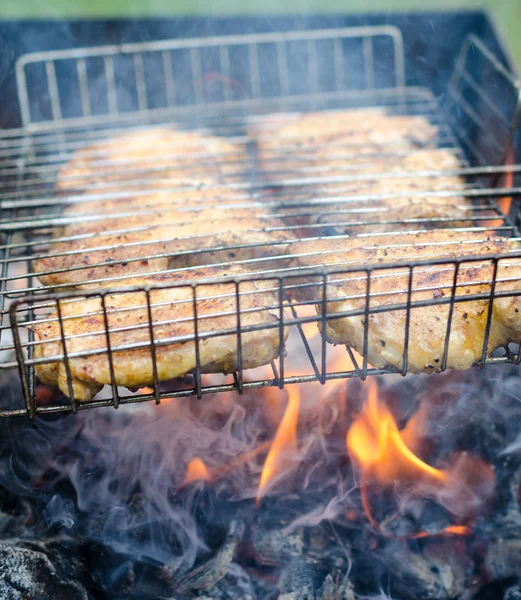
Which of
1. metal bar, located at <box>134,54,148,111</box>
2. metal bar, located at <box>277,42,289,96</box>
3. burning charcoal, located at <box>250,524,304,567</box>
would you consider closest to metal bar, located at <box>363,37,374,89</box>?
metal bar, located at <box>277,42,289,96</box>

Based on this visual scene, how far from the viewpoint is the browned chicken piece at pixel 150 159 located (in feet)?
11.9

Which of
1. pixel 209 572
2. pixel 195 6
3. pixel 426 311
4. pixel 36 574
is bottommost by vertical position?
pixel 209 572

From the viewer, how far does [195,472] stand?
9.79ft

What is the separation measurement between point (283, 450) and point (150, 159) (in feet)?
5.97

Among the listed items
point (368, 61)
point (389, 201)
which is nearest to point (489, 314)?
point (389, 201)

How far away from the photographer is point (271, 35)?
448cm

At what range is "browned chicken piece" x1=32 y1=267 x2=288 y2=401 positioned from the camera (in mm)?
2285

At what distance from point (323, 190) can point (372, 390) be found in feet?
3.33

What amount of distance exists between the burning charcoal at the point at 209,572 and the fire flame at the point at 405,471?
2.04 feet

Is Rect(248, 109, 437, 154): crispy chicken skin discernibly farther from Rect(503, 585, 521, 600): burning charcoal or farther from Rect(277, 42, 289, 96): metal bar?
Rect(503, 585, 521, 600): burning charcoal

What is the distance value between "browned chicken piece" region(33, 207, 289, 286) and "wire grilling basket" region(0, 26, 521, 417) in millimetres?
14

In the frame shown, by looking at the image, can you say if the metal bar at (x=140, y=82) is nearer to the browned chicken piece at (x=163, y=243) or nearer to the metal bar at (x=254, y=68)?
the metal bar at (x=254, y=68)

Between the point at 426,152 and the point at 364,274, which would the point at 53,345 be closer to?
the point at 364,274

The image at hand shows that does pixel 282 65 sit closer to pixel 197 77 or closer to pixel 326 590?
pixel 197 77
